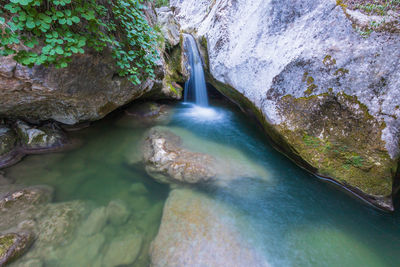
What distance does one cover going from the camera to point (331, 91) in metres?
3.08

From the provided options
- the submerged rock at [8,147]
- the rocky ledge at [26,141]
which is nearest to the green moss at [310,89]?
the rocky ledge at [26,141]

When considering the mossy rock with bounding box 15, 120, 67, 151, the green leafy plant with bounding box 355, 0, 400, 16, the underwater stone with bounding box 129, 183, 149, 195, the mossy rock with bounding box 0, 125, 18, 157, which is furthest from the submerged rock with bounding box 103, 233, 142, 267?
the green leafy plant with bounding box 355, 0, 400, 16

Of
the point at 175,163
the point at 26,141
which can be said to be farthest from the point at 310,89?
the point at 26,141

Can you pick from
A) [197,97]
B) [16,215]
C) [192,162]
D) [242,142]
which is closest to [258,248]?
[192,162]

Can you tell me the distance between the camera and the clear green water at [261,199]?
7.94ft

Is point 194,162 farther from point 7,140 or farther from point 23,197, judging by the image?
point 7,140

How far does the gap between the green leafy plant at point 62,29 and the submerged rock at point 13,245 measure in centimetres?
213

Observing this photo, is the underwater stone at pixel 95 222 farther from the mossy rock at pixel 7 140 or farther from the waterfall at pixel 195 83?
the waterfall at pixel 195 83

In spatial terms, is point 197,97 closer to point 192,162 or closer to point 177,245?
point 192,162

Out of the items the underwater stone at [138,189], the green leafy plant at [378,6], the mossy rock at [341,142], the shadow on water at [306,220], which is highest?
the green leafy plant at [378,6]

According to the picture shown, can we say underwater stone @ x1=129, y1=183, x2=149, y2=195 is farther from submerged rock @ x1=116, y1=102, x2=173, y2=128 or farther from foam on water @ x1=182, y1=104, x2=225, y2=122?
foam on water @ x1=182, y1=104, x2=225, y2=122

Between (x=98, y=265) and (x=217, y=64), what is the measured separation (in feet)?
18.9

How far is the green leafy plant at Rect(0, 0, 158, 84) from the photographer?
76.3 inches

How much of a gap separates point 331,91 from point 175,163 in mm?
3170
